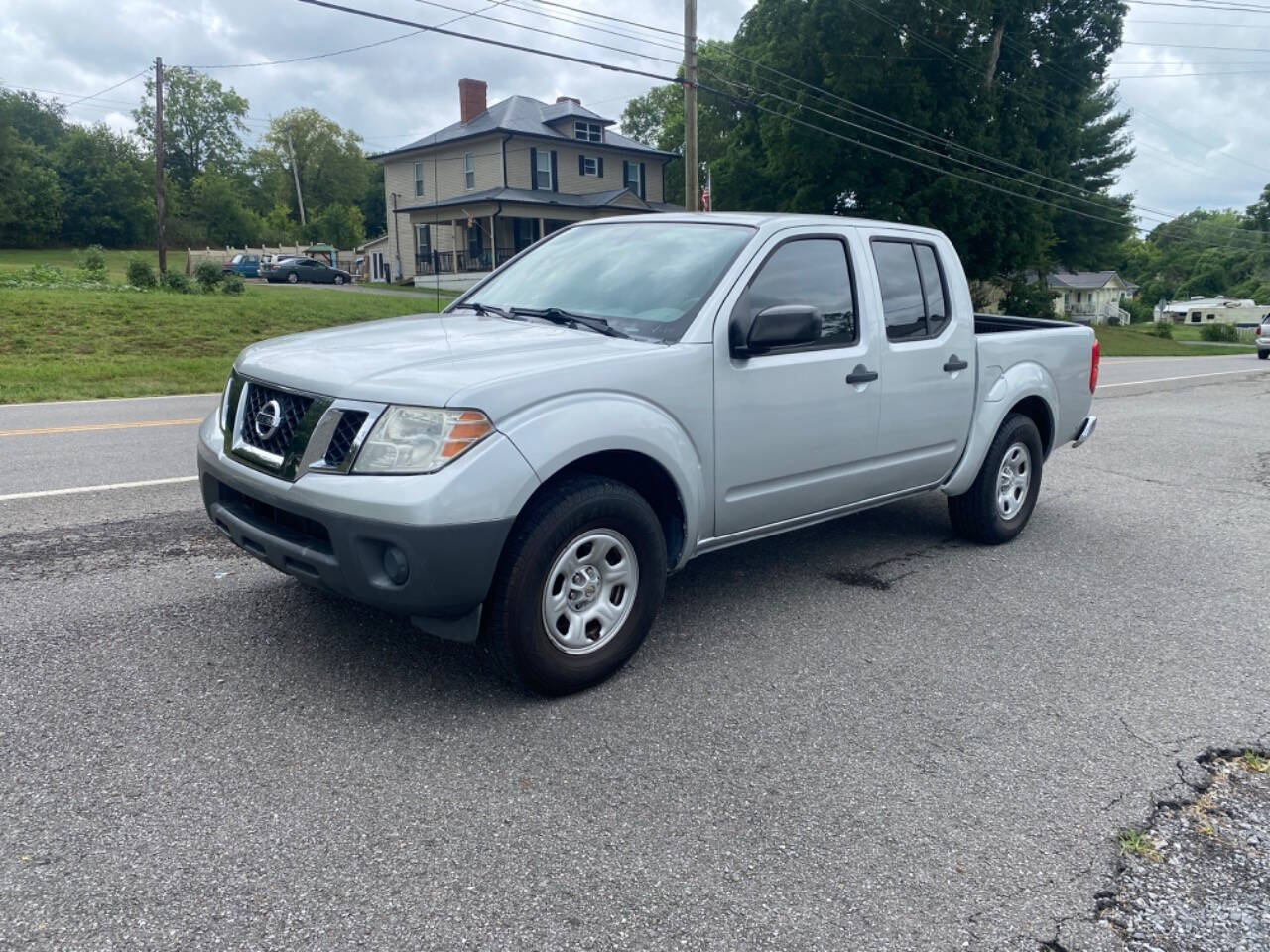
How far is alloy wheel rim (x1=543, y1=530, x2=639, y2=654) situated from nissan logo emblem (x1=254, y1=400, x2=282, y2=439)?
3.96ft

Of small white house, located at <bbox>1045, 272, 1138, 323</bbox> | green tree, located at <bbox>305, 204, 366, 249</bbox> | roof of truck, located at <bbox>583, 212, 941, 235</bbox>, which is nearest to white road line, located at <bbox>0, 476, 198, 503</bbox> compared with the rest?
roof of truck, located at <bbox>583, 212, 941, 235</bbox>

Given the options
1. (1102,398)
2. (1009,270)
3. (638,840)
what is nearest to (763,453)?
(638,840)

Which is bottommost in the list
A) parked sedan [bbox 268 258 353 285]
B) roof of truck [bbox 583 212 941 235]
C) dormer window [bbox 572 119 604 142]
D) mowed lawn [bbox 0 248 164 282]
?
roof of truck [bbox 583 212 941 235]

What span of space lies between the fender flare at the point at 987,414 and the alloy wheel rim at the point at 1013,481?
269 mm

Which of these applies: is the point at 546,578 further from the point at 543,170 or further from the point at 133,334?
the point at 543,170

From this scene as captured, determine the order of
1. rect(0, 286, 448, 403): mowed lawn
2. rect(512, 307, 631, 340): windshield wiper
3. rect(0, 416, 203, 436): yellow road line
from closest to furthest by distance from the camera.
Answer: rect(512, 307, 631, 340): windshield wiper < rect(0, 416, 203, 436): yellow road line < rect(0, 286, 448, 403): mowed lawn

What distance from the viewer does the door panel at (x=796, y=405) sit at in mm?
4383

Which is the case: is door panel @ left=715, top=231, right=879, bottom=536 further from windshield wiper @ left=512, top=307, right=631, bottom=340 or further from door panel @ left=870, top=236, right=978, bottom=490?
windshield wiper @ left=512, top=307, right=631, bottom=340

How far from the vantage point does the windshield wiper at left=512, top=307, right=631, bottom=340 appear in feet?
14.3

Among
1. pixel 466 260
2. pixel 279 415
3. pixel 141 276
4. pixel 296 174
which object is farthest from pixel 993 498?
pixel 296 174

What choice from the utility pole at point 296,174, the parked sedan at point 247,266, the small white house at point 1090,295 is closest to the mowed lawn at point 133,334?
the parked sedan at point 247,266

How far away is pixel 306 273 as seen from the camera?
162 feet

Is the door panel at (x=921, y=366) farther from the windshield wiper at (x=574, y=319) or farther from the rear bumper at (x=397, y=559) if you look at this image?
the rear bumper at (x=397, y=559)

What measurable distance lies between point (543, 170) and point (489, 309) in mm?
42953
